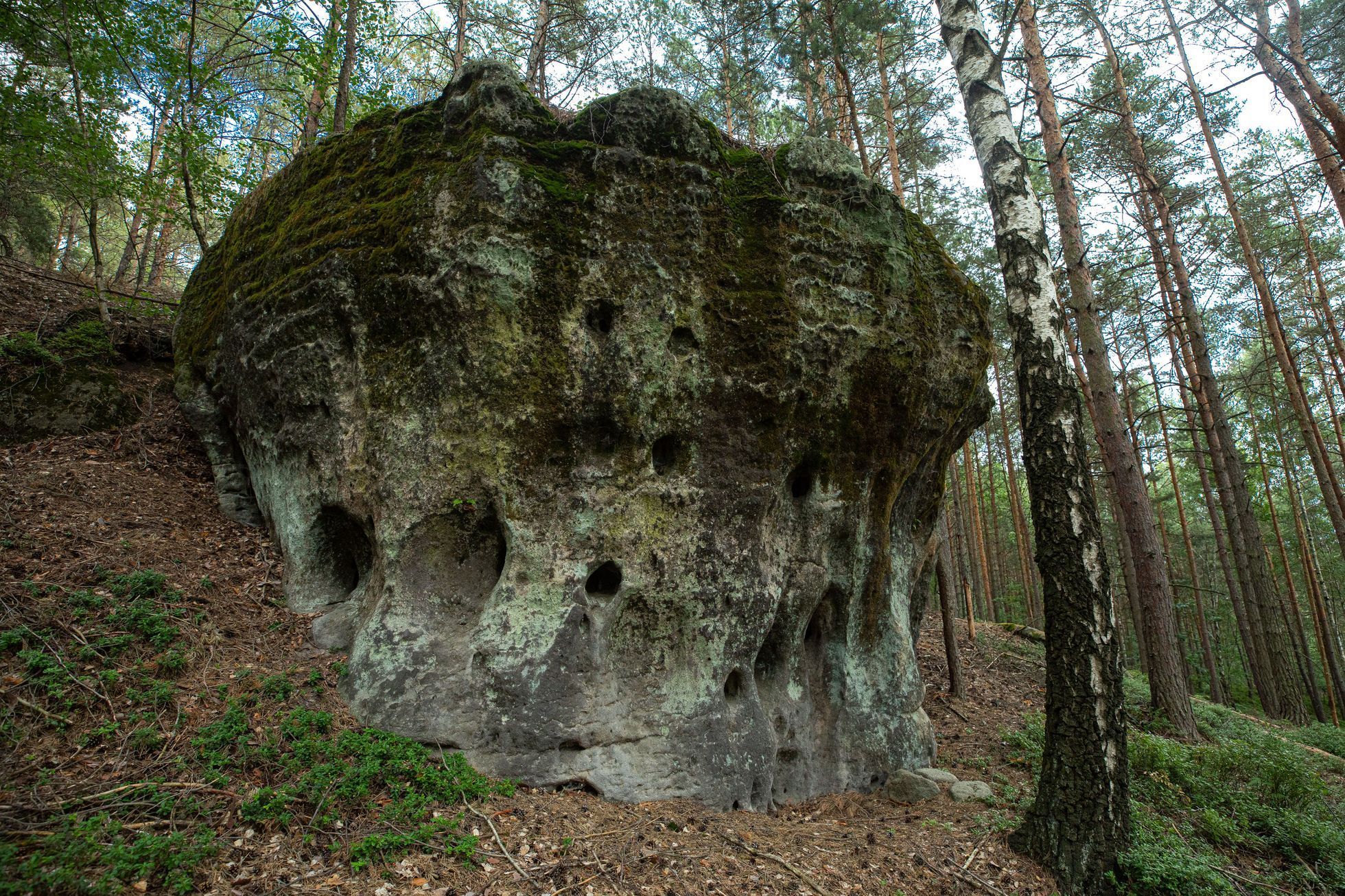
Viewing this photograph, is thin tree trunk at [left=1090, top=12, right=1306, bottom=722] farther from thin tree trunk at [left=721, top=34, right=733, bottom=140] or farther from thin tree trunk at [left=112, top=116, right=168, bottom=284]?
thin tree trunk at [left=112, top=116, right=168, bottom=284]

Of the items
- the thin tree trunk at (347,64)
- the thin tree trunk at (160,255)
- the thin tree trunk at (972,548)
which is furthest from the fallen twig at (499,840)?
the thin tree trunk at (972,548)

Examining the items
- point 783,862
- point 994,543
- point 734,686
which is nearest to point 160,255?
point 734,686

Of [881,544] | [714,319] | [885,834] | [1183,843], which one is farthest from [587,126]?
[1183,843]

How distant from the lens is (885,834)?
5.21 m

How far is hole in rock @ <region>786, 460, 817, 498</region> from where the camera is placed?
6.61 meters

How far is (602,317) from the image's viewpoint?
6.04 meters

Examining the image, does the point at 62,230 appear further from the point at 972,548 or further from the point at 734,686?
the point at 972,548

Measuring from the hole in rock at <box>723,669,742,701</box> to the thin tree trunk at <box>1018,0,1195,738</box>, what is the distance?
6.17m

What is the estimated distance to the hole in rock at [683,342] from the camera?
6102mm

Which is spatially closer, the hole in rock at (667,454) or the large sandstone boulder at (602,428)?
the large sandstone boulder at (602,428)

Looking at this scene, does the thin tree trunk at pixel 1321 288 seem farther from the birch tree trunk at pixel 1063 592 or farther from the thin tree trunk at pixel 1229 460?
the birch tree trunk at pixel 1063 592

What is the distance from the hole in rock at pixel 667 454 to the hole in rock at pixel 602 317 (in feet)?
3.85

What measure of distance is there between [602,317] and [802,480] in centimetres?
268

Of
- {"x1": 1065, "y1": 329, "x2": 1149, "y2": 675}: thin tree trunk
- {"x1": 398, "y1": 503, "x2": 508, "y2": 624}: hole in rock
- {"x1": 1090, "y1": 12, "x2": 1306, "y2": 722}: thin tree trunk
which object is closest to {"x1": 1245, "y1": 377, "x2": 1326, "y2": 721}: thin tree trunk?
{"x1": 1090, "y1": 12, "x2": 1306, "y2": 722}: thin tree trunk
